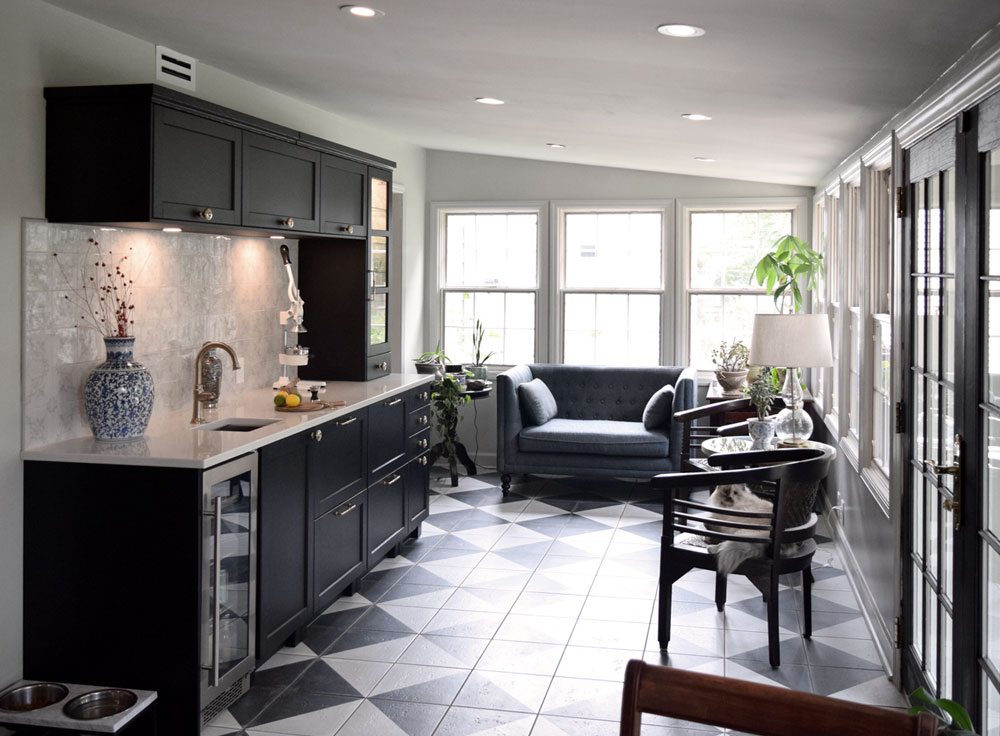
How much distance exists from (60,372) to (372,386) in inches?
80.3

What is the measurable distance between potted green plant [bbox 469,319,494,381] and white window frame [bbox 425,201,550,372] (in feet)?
0.47

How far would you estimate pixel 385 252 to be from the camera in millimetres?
6020

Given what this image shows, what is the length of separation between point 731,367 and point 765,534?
126 inches

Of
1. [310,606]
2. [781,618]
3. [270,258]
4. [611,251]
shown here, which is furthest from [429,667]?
[611,251]

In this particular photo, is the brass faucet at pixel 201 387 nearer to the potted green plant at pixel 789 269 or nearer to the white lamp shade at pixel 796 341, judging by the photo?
the white lamp shade at pixel 796 341

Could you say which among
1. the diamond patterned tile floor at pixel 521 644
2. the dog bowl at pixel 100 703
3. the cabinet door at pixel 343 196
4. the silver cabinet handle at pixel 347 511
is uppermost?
the cabinet door at pixel 343 196

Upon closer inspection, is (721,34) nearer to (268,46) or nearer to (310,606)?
(268,46)

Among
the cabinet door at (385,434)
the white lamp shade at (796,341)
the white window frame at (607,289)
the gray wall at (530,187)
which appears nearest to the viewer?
the white lamp shade at (796,341)

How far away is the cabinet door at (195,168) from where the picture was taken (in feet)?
11.7

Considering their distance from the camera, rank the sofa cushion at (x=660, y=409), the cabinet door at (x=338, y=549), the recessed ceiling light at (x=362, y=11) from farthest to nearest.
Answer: the sofa cushion at (x=660, y=409) < the cabinet door at (x=338, y=549) < the recessed ceiling light at (x=362, y=11)

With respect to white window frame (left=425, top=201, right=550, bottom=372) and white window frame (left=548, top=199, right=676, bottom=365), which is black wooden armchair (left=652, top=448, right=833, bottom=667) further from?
white window frame (left=425, top=201, right=550, bottom=372)

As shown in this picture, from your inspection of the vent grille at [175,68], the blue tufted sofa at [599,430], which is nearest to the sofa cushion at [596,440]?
the blue tufted sofa at [599,430]

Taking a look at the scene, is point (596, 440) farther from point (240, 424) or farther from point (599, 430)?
point (240, 424)

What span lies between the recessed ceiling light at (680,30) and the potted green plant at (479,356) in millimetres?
5043
